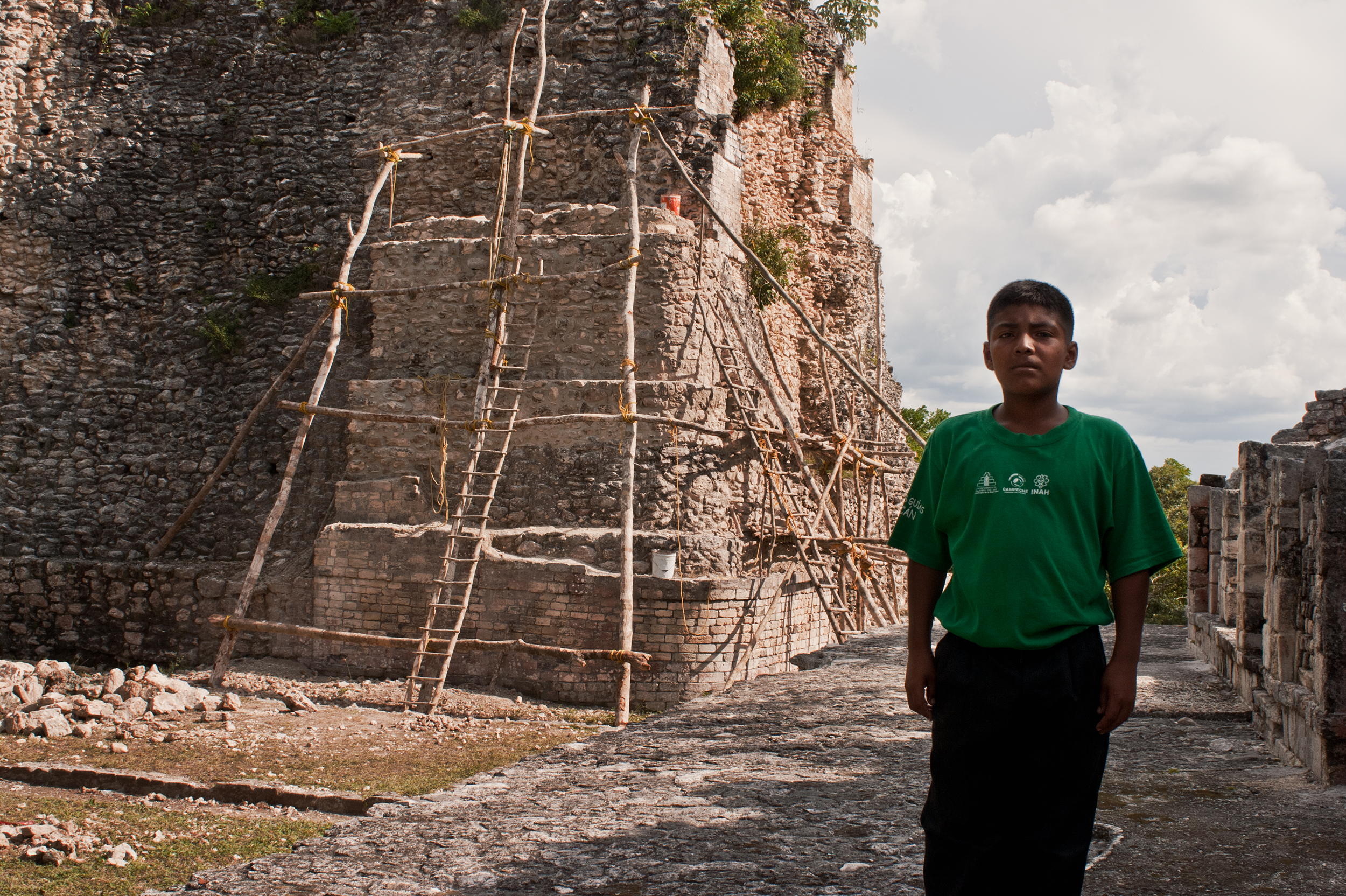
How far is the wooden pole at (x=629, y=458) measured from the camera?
842 centimetres

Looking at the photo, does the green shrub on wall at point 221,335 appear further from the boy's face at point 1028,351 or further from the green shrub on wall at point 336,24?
the boy's face at point 1028,351

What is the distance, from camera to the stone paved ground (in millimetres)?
3396

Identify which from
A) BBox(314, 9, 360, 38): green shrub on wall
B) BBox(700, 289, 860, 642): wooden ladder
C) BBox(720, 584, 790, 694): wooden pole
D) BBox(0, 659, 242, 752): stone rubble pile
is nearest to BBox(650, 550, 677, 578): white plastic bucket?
BBox(720, 584, 790, 694): wooden pole

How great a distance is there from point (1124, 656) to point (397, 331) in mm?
9935

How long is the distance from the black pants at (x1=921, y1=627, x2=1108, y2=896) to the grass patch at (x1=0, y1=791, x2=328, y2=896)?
3342 mm

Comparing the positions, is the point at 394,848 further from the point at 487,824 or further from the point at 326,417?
the point at 326,417

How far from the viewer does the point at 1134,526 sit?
2.37 metres

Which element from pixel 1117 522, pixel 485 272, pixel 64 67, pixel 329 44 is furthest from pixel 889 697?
pixel 64 67

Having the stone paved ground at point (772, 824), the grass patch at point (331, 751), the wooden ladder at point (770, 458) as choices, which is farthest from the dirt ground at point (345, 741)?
the wooden ladder at point (770, 458)

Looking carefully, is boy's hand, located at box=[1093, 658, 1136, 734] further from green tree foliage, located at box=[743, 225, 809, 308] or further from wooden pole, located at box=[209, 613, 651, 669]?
green tree foliage, located at box=[743, 225, 809, 308]

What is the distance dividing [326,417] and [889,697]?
8.53m

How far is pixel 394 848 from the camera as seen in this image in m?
3.95

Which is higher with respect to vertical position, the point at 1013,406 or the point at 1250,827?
the point at 1013,406

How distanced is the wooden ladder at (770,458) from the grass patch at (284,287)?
6043 millimetres
